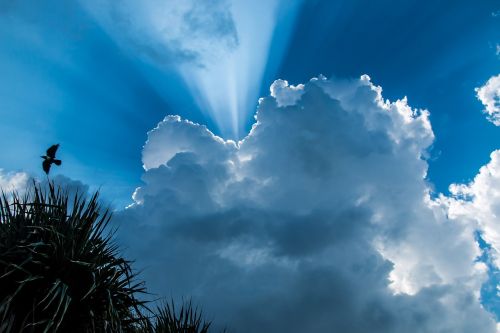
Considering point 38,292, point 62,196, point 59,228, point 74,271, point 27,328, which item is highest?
point 62,196

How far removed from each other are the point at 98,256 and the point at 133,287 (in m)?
1.04

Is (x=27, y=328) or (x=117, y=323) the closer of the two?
(x=27, y=328)

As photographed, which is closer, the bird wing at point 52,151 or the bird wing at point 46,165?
the bird wing at point 46,165

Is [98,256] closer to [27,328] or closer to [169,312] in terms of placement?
[27,328]

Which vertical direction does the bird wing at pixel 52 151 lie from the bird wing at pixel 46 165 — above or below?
above

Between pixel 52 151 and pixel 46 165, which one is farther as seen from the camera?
pixel 52 151

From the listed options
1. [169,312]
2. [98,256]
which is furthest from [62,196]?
[169,312]

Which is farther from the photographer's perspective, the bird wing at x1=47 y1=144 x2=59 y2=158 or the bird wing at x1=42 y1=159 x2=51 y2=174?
the bird wing at x1=47 y1=144 x2=59 y2=158

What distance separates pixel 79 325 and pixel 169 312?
12.7 feet

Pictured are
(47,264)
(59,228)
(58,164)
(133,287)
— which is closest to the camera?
(47,264)

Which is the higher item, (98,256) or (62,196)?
(62,196)

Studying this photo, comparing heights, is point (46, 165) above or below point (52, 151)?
below

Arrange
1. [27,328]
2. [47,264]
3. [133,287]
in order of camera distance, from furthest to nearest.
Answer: [133,287] → [47,264] → [27,328]

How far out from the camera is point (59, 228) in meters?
8.09
